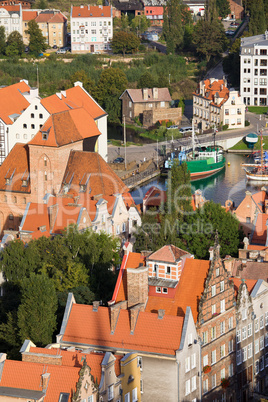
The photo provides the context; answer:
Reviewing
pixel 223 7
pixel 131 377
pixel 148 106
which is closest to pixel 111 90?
pixel 148 106

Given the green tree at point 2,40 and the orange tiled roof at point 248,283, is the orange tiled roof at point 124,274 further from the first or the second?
the green tree at point 2,40

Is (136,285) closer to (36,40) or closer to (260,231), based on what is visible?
(260,231)

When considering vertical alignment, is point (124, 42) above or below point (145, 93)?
above

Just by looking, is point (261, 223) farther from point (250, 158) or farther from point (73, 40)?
point (73, 40)

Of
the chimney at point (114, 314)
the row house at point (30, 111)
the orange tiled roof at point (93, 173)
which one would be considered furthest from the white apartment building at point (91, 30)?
the chimney at point (114, 314)

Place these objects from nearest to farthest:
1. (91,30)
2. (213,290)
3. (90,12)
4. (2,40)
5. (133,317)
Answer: (133,317)
(213,290)
(2,40)
(91,30)
(90,12)

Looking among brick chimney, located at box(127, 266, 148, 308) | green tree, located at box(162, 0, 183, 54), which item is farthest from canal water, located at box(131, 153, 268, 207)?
green tree, located at box(162, 0, 183, 54)

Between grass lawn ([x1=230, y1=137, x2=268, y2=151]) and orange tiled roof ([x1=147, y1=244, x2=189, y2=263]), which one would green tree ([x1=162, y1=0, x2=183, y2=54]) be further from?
orange tiled roof ([x1=147, y1=244, x2=189, y2=263])
